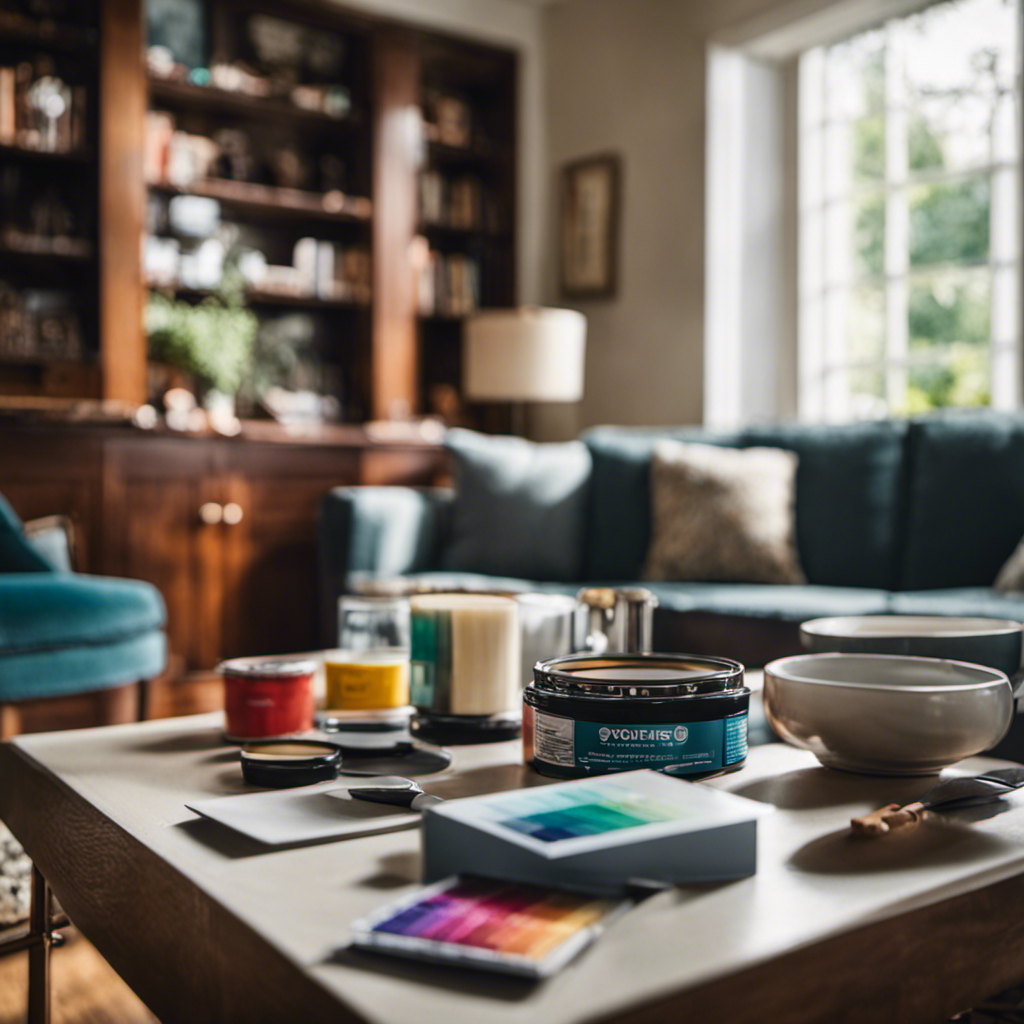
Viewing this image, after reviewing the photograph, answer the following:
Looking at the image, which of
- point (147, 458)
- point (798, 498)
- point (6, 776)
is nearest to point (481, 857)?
point (6, 776)

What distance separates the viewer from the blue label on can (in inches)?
35.3

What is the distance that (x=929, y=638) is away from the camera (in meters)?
1.17

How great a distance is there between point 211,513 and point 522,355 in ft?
3.95

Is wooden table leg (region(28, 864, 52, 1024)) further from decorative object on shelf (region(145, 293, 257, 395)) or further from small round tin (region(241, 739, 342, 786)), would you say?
decorative object on shelf (region(145, 293, 257, 395))

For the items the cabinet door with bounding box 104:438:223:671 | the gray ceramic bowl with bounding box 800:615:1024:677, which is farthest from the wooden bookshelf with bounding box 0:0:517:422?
the gray ceramic bowl with bounding box 800:615:1024:677

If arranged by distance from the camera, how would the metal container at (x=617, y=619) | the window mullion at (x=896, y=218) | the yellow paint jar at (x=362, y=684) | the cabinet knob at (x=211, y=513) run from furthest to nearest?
1. the window mullion at (x=896, y=218)
2. the cabinet knob at (x=211, y=513)
3. the metal container at (x=617, y=619)
4. the yellow paint jar at (x=362, y=684)

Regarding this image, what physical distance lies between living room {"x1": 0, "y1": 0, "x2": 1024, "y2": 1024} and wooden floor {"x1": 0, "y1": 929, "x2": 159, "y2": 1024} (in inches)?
0.4

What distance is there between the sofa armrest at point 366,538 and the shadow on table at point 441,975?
7.98 ft

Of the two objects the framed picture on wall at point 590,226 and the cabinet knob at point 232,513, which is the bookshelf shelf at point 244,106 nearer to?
the framed picture on wall at point 590,226

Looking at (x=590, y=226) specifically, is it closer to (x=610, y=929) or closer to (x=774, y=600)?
(x=774, y=600)

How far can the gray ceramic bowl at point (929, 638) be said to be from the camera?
1146 mm

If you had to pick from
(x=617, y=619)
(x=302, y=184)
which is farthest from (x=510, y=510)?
(x=302, y=184)

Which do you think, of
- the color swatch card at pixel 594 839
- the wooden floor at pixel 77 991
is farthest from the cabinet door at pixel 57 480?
the color swatch card at pixel 594 839

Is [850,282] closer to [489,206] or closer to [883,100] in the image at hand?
[883,100]
